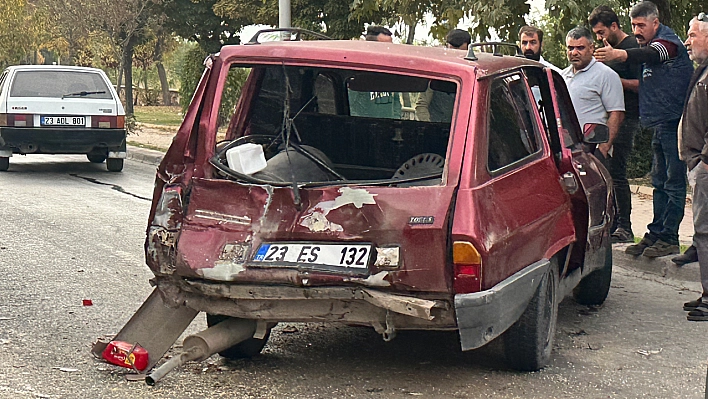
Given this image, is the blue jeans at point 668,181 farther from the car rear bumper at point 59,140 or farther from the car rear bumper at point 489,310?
the car rear bumper at point 59,140

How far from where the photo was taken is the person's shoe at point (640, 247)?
8598 millimetres

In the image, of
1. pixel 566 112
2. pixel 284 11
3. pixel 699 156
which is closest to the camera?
pixel 699 156

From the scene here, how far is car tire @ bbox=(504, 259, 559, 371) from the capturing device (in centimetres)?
515

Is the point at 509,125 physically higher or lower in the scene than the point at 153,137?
higher

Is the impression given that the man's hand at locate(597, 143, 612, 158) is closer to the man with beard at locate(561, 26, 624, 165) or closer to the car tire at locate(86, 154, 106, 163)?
the man with beard at locate(561, 26, 624, 165)

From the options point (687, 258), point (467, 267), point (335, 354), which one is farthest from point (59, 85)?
point (467, 267)

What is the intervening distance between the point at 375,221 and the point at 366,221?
4 cm

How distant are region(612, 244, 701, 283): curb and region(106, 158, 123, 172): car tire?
911 centimetres

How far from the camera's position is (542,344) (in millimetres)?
5277

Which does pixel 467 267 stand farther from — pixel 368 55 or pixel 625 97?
pixel 625 97

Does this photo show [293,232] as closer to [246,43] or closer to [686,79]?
[246,43]

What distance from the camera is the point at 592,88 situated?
27.4 ft

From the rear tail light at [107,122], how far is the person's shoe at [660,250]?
9.17 m

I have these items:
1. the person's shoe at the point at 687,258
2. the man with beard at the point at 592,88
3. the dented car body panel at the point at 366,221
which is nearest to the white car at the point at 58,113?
the man with beard at the point at 592,88
